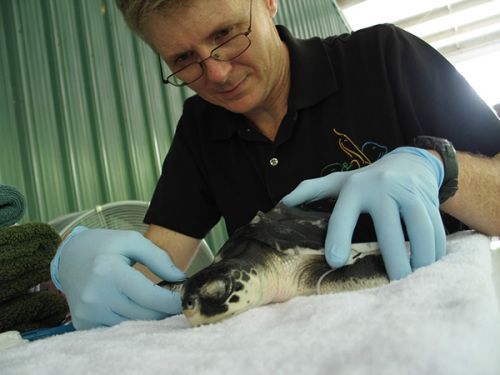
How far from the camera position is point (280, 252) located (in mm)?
837

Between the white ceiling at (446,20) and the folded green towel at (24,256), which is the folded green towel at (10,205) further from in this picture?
the white ceiling at (446,20)

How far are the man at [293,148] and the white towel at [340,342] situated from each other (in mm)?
293

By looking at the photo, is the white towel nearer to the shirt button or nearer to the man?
the man

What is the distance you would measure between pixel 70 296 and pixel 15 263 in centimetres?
16

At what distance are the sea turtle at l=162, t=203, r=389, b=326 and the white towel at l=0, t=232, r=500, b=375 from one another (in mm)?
74

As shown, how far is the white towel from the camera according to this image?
330mm

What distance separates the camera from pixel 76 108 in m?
1.96

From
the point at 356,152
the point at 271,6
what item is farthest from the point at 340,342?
the point at 271,6

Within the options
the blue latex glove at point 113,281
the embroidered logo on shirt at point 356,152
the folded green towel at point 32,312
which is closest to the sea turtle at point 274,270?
the blue latex glove at point 113,281

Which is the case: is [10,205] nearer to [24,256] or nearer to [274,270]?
[24,256]

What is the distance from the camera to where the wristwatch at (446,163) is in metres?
1.01

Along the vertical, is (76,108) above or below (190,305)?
above

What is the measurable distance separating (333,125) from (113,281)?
2.90 ft

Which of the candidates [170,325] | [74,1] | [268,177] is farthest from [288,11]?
[170,325]
